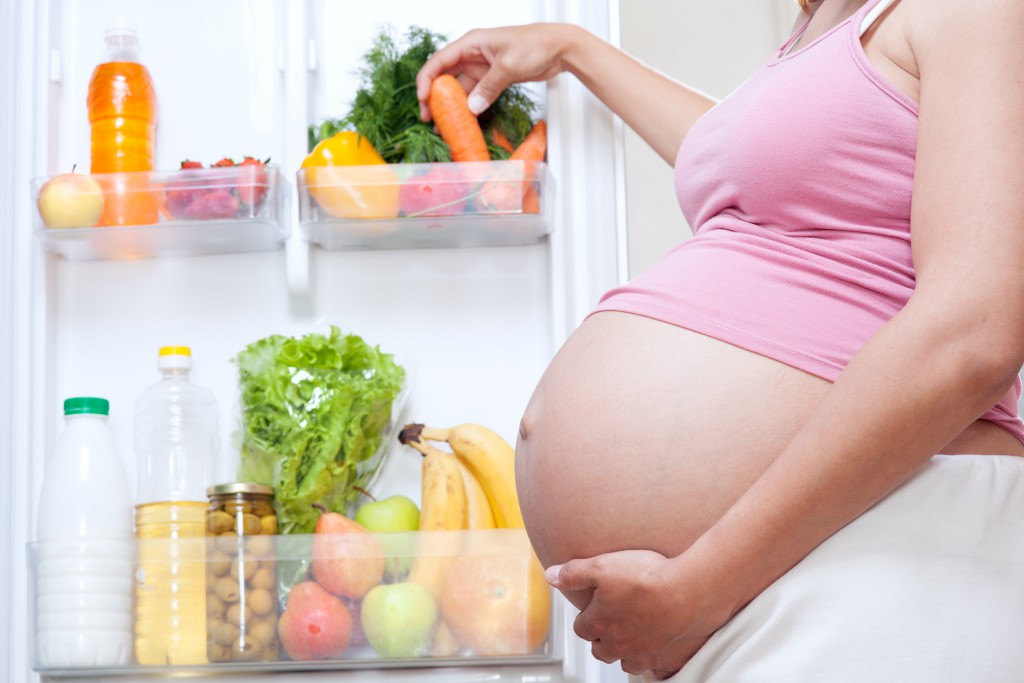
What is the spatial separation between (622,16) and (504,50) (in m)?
0.22

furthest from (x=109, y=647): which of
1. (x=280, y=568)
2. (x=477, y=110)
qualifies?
(x=477, y=110)

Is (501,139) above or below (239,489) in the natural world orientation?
above

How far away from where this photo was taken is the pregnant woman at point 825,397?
2.31ft

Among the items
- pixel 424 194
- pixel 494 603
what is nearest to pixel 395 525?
pixel 494 603

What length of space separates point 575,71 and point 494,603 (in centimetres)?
71

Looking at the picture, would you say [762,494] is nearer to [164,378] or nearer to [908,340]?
[908,340]

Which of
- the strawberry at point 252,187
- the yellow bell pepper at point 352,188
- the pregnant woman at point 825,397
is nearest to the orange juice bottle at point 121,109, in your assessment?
the strawberry at point 252,187

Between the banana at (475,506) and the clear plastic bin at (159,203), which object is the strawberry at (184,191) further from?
the banana at (475,506)

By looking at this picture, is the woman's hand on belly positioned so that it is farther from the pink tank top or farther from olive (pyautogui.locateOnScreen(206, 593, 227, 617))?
olive (pyautogui.locateOnScreen(206, 593, 227, 617))

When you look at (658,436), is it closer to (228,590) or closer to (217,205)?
(228,590)

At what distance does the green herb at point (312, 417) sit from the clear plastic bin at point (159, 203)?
0.18 meters

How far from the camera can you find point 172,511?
141cm

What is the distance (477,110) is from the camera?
1514 mm

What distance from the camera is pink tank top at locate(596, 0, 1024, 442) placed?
80 centimetres
